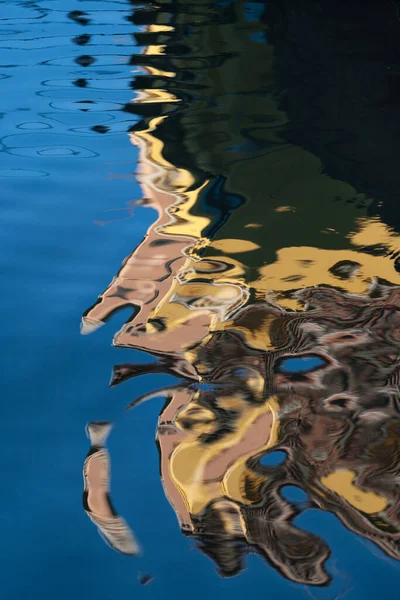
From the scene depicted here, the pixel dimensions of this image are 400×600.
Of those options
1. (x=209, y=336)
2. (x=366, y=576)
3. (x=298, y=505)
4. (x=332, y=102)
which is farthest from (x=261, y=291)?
(x=332, y=102)

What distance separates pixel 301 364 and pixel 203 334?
0.21 metres

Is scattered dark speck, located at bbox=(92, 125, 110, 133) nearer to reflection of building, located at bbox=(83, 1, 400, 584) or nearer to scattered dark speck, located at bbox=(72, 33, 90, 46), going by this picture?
reflection of building, located at bbox=(83, 1, 400, 584)

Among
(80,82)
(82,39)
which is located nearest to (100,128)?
(80,82)

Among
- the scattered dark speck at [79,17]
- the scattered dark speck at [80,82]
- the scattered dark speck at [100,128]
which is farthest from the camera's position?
the scattered dark speck at [79,17]

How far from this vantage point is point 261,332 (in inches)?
59.9

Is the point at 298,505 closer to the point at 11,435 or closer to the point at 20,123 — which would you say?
the point at 11,435

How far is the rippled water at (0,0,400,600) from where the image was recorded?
41.1 inches

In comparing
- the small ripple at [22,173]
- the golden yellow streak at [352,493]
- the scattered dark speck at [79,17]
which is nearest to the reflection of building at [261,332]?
the golden yellow streak at [352,493]

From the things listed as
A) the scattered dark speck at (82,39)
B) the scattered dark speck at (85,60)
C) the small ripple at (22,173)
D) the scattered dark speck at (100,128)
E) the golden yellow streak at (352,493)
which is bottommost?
the small ripple at (22,173)

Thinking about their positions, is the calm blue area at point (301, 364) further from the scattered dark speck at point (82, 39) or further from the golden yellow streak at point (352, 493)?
the scattered dark speck at point (82, 39)

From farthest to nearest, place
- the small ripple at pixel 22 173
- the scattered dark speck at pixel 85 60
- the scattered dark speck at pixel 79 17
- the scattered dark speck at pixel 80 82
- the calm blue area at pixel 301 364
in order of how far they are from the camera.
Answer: the scattered dark speck at pixel 79 17 < the scattered dark speck at pixel 85 60 < the scattered dark speck at pixel 80 82 < the small ripple at pixel 22 173 < the calm blue area at pixel 301 364

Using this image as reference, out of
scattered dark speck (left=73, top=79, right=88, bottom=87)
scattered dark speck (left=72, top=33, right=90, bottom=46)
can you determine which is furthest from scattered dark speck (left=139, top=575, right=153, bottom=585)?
scattered dark speck (left=72, top=33, right=90, bottom=46)

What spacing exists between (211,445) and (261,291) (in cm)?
51

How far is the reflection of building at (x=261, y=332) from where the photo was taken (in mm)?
1111
